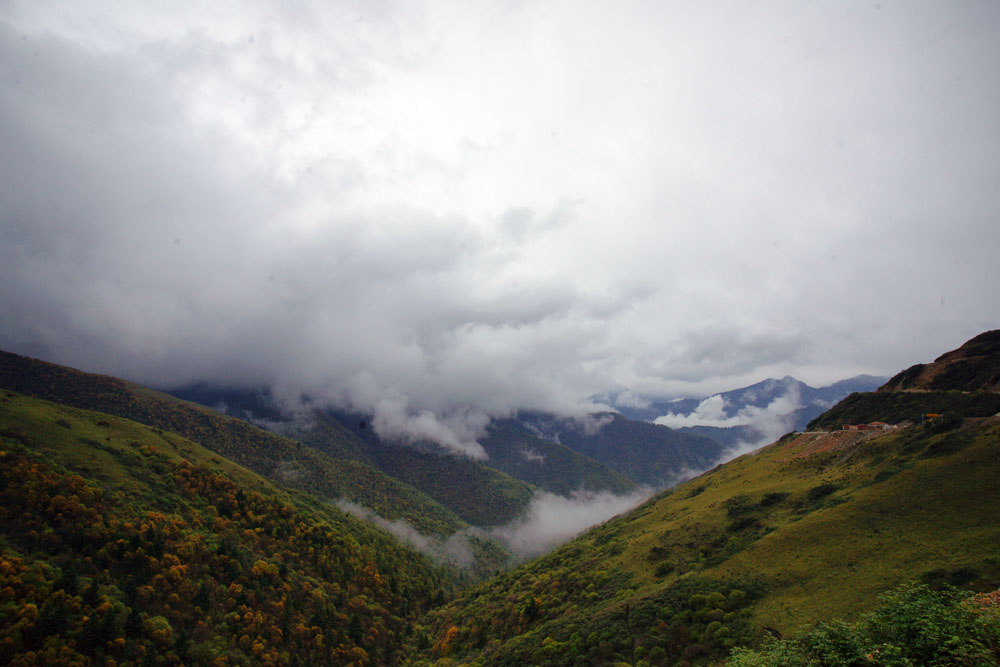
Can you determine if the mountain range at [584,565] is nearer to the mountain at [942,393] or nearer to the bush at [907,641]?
the bush at [907,641]

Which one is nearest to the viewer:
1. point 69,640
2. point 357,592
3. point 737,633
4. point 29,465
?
point 737,633

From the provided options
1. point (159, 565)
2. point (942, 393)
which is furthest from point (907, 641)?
point (159, 565)

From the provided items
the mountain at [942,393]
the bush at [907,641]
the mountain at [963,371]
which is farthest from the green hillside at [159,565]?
the mountain at [963,371]

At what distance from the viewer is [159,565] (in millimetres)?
104562

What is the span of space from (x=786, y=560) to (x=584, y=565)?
5455 centimetres

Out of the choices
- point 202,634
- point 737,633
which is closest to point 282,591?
point 202,634

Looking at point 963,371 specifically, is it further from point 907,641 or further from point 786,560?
point 907,641

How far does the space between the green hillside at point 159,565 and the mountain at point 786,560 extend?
51.9 metres

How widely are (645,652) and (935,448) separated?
191 ft

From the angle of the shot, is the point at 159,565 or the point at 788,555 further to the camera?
the point at 159,565

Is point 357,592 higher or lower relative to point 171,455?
lower

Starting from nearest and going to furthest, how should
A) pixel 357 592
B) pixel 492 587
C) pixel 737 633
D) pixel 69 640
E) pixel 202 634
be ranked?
pixel 737 633
pixel 69 640
pixel 202 634
pixel 492 587
pixel 357 592

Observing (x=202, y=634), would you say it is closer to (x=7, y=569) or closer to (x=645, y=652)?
(x=7, y=569)

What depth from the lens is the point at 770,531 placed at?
6775 centimetres
